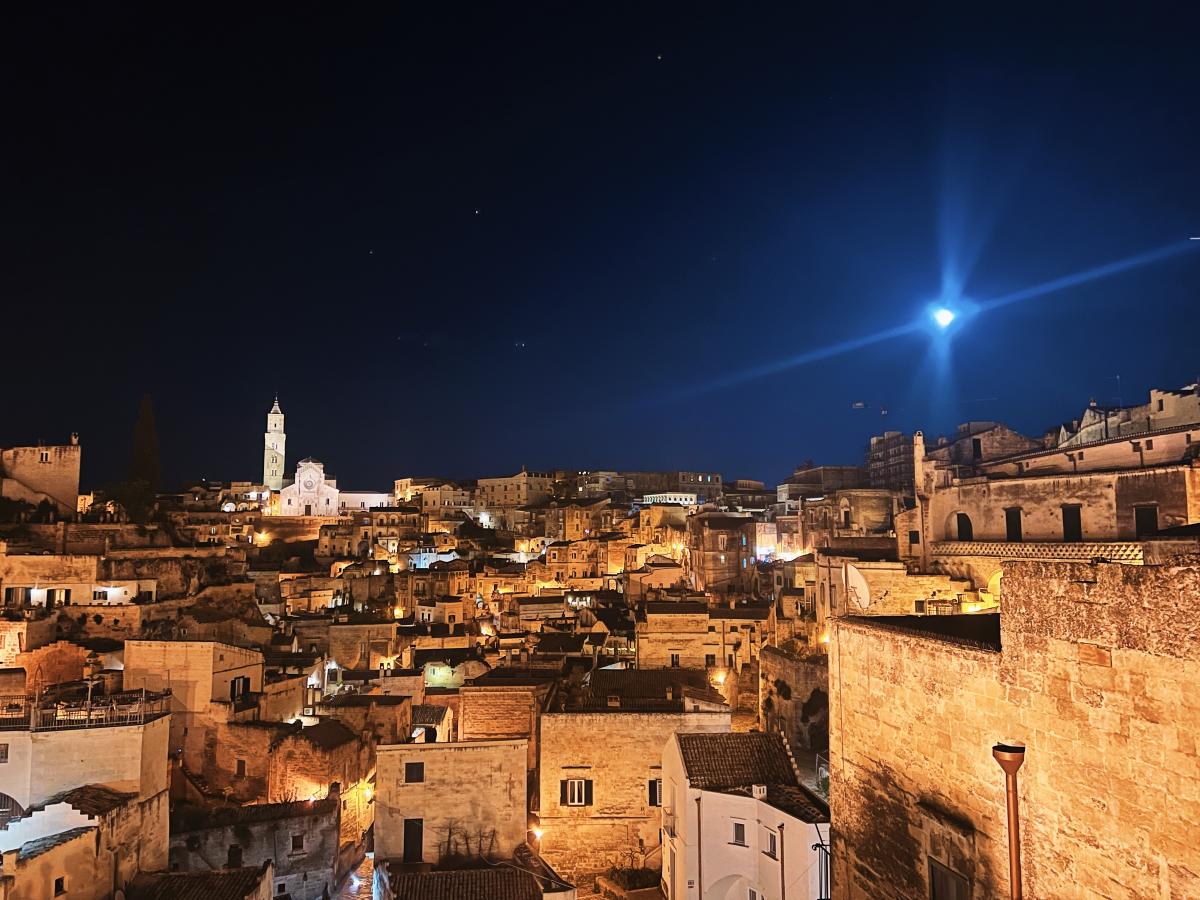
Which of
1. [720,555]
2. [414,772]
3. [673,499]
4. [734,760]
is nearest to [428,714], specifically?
[414,772]

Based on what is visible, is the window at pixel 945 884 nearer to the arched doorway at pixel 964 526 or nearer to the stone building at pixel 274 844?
the stone building at pixel 274 844

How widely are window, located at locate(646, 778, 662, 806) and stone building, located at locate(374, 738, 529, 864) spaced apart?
11.0 feet

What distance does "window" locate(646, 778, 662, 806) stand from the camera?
62.6ft

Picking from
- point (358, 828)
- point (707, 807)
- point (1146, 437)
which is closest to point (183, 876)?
point (358, 828)

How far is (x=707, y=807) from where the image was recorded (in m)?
15.0

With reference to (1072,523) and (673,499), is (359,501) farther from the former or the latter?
(1072,523)


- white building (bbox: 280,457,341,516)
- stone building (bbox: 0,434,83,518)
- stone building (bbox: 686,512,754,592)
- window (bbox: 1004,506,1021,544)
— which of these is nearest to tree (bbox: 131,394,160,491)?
stone building (bbox: 0,434,83,518)

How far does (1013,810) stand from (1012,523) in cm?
2446

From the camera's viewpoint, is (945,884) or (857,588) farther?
(857,588)

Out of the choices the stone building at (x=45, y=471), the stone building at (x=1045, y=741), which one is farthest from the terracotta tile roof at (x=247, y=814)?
A: the stone building at (x=45, y=471)

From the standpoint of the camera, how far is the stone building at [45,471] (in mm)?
48281

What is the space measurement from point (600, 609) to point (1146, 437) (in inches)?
989

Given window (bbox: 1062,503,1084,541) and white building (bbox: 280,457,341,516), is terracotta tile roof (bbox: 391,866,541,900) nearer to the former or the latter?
window (bbox: 1062,503,1084,541)

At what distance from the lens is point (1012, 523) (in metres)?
26.3
